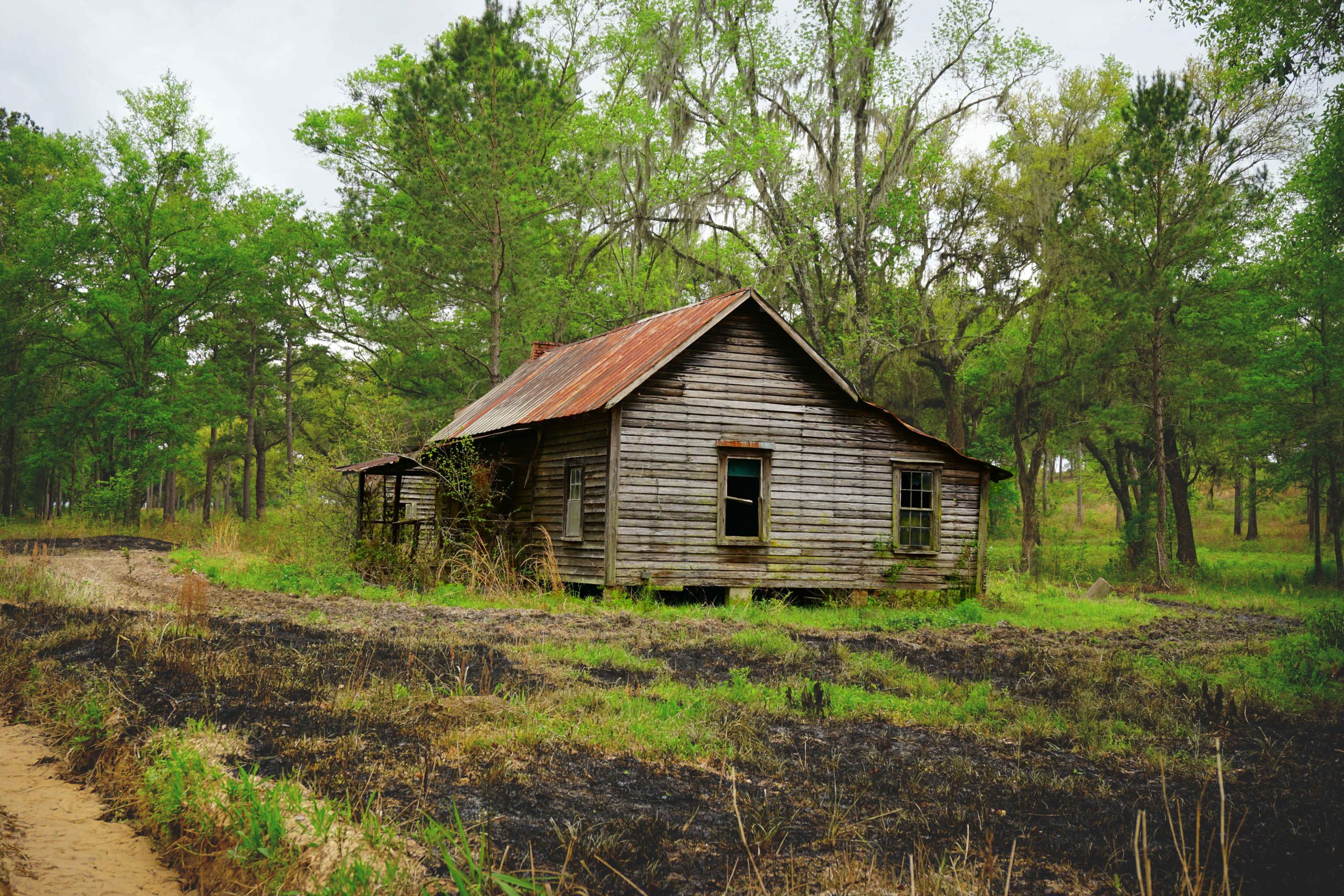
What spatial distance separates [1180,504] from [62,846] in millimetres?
32035

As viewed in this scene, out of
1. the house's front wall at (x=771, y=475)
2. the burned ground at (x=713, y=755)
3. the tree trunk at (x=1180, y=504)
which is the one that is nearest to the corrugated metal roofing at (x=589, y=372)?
the house's front wall at (x=771, y=475)

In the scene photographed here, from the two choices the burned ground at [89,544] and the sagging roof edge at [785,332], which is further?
the burned ground at [89,544]

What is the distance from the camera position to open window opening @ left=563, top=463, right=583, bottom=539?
17500 mm

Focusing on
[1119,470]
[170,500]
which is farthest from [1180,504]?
[170,500]

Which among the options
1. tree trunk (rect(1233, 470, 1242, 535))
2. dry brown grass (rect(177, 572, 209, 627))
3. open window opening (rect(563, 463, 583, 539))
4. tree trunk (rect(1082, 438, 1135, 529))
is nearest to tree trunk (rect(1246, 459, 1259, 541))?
tree trunk (rect(1233, 470, 1242, 535))

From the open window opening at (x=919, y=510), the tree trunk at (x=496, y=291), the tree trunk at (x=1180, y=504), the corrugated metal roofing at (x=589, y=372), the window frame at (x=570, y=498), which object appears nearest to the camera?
the corrugated metal roofing at (x=589, y=372)

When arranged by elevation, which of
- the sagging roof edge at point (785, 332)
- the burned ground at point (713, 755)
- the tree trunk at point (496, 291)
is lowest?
the burned ground at point (713, 755)

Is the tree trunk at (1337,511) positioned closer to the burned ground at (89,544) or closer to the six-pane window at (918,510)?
the six-pane window at (918,510)

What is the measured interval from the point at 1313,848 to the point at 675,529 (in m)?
12.1

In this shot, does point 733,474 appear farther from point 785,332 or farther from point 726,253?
point 726,253

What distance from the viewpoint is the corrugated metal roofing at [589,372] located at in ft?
53.6

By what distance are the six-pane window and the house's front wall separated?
0.80 feet

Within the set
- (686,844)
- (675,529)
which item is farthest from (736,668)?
(675,529)

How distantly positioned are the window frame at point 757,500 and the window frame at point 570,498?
2.42 metres
